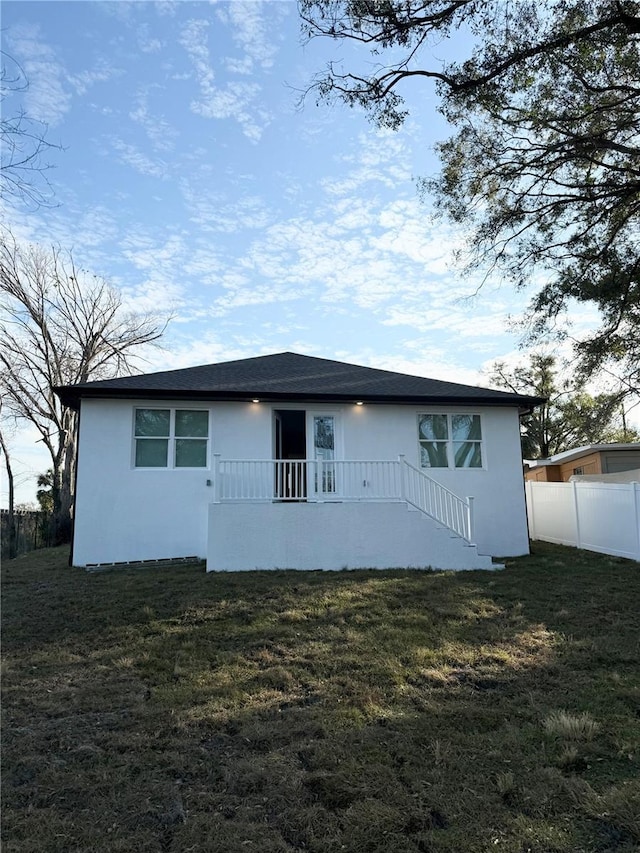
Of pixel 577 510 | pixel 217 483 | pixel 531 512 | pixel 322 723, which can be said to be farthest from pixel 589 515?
pixel 322 723

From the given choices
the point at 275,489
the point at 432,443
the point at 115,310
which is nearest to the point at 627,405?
the point at 432,443

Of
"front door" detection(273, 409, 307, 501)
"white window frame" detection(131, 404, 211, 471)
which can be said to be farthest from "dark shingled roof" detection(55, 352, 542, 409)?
"front door" detection(273, 409, 307, 501)

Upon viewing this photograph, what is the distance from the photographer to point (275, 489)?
392 inches

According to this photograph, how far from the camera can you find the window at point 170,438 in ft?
32.7

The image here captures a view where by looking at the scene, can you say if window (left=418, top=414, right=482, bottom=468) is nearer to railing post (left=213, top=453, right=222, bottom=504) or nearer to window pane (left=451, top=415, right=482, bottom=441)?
window pane (left=451, top=415, right=482, bottom=441)

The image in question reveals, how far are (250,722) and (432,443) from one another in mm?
8075

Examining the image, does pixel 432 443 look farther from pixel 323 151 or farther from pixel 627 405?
pixel 323 151

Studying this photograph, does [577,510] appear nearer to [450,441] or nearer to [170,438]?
[450,441]

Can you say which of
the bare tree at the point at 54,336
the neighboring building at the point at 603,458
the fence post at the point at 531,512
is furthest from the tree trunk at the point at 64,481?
the neighboring building at the point at 603,458

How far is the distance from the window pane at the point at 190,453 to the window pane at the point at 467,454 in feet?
17.1

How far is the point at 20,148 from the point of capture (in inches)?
141

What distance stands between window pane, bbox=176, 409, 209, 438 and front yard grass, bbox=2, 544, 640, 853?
3957mm

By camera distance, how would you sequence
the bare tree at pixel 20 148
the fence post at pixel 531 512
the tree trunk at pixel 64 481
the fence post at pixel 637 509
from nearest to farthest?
the bare tree at pixel 20 148
the fence post at pixel 637 509
the fence post at pixel 531 512
the tree trunk at pixel 64 481

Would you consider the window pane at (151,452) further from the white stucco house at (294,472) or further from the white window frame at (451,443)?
the white window frame at (451,443)
